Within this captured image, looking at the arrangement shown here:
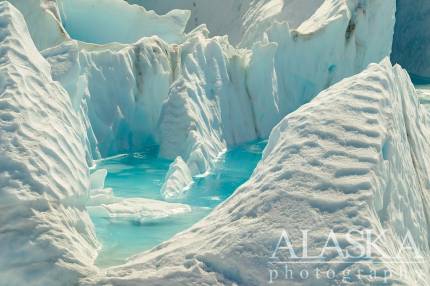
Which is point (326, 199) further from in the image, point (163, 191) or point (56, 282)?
point (163, 191)

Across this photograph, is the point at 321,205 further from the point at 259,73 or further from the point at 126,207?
the point at 259,73

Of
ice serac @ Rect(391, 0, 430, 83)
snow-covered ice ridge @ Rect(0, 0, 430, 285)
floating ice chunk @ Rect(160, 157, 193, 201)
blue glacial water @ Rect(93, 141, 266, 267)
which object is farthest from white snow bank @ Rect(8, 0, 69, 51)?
ice serac @ Rect(391, 0, 430, 83)

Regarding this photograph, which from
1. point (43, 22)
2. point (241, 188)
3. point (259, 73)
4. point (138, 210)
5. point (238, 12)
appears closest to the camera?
point (241, 188)

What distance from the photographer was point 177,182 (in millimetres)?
9664

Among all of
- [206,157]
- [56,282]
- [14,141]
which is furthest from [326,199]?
[206,157]

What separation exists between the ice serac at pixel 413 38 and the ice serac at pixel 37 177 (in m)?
15.1

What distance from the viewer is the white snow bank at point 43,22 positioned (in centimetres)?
1199

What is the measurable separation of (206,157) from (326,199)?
660 cm

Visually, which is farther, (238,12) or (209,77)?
(238,12)

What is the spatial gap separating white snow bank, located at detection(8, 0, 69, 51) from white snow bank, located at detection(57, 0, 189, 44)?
42.2 inches

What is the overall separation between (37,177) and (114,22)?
9027mm

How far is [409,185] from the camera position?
17.3 ft

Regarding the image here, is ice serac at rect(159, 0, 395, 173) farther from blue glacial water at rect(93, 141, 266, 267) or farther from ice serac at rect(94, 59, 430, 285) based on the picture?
ice serac at rect(94, 59, 430, 285)

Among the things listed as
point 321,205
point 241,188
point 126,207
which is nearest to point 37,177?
point 241,188
